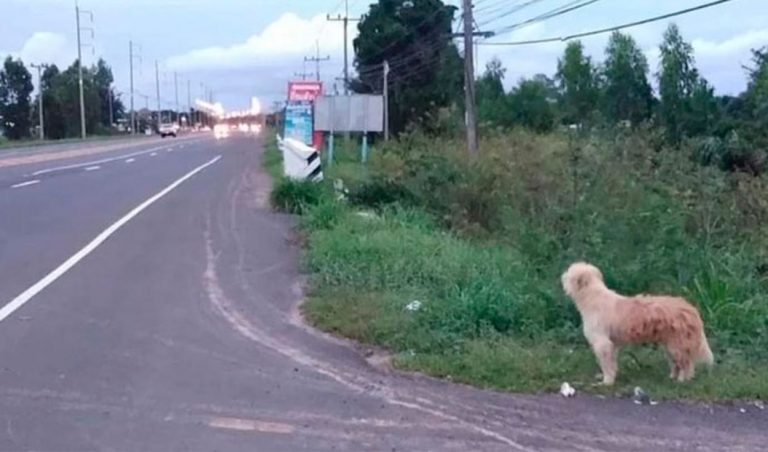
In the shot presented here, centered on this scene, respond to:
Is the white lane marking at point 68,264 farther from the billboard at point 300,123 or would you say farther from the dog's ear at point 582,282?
the billboard at point 300,123

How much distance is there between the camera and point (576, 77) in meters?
58.5

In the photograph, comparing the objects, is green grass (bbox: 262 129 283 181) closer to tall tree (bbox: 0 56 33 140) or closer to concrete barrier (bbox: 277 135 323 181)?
concrete barrier (bbox: 277 135 323 181)

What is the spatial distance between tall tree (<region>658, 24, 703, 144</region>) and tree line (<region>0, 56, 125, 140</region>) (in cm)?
7348

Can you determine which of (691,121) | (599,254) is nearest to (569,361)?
(599,254)

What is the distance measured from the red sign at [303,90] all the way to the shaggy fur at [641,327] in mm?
36366

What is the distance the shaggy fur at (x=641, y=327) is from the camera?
873 centimetres

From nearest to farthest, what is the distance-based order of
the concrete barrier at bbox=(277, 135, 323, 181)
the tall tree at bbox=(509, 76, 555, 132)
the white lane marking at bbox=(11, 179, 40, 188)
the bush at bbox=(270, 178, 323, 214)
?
1. the bush at bbox=(270, 178, 323, 214)
2. the concrete barrier at bbox=(277, 135, 323, 181)
3. the white lane marking at bbox=(11, 179, 40, 188)
4. the tall tree at bbox=(509, 76, 555, 132)

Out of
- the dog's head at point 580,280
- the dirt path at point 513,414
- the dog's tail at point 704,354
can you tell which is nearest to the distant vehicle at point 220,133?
the dirt path at point 513,414

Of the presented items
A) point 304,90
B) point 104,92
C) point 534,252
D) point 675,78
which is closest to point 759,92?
point 675,78

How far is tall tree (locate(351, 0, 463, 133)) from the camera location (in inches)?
2309

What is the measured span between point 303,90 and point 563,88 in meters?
17.6

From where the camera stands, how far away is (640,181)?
14484 millimetres

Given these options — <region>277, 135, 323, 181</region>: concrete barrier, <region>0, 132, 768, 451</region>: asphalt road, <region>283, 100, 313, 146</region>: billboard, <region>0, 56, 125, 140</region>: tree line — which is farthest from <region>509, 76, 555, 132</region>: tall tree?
<region>0, 56, 125, 140</region>: tree line

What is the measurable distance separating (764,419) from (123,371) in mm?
4468
